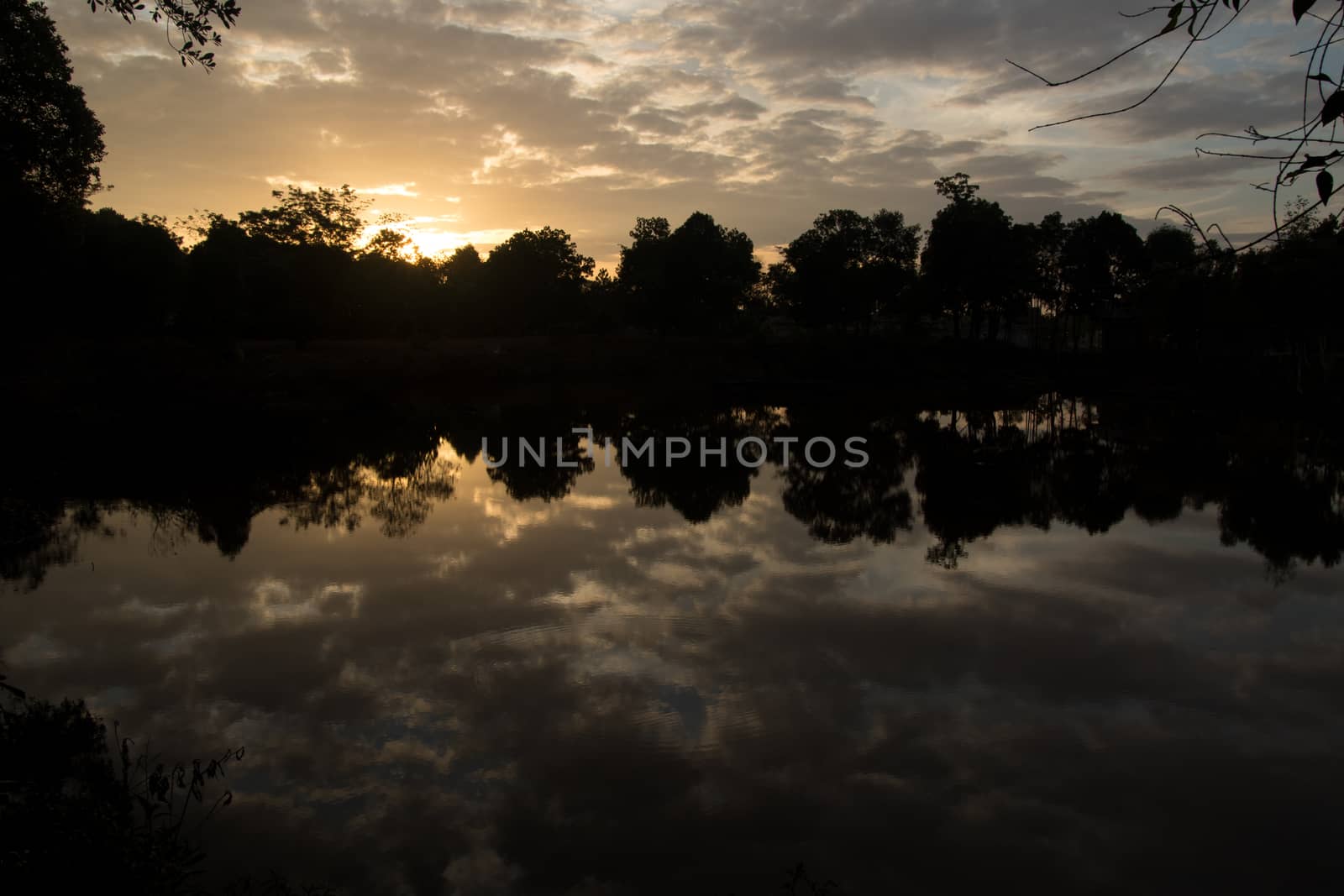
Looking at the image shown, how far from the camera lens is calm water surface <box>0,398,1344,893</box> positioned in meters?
5.70

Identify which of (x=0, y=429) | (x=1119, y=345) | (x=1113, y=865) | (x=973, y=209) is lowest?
(x=1113, y=865)

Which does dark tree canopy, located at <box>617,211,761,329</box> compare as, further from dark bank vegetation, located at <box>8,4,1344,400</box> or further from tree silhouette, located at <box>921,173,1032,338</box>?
tree silhouette, located at <box>921,173,1032,338</box>

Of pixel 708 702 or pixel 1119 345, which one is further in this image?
pixel 1119 345

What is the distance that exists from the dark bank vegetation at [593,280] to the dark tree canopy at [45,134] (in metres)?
0.08

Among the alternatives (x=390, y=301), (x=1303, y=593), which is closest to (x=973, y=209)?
(x=390, y=301)

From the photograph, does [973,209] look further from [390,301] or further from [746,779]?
[746,779]

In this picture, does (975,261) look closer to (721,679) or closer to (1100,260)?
(1100,260)

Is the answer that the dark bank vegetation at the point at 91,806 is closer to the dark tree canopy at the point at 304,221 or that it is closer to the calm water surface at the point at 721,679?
the calm water surface at the point at 721,679

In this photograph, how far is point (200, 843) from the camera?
5566mm

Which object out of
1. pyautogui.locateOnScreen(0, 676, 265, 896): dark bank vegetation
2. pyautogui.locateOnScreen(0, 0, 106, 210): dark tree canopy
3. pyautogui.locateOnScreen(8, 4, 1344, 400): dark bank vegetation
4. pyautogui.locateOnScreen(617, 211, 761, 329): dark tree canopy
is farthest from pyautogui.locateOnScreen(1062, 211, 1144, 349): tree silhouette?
pyautogui.locateOnScreen(0, 676, 265, 896): dark bank vegetation

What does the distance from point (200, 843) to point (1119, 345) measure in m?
80.5

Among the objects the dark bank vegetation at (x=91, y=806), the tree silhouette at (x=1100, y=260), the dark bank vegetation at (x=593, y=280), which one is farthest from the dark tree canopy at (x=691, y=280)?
the dark bank vegetation at (x=91, y=806)

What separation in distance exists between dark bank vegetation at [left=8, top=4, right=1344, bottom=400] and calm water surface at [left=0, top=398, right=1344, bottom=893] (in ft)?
12.8

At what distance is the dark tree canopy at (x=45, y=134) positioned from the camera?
20.4 meters
